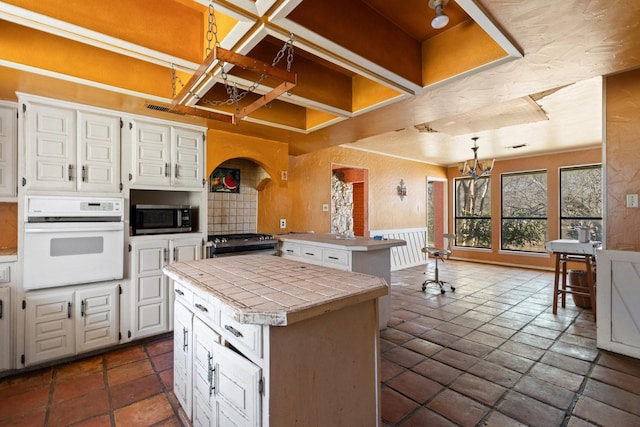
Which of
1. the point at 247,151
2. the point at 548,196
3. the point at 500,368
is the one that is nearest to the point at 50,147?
the point at 247,151

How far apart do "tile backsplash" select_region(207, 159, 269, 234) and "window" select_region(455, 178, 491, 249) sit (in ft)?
18.3

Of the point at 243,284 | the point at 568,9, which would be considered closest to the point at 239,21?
the point at 243,284

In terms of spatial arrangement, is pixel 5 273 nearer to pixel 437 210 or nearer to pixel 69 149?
pixel 69 149

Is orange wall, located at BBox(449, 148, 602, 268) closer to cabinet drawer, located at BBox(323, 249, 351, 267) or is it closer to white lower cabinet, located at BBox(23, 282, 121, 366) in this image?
cabinet drawer, located at BBox(323, 249, 351, 267)

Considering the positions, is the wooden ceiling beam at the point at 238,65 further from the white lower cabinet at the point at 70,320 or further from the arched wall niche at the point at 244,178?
the white lower cabinet at the point at 70,320

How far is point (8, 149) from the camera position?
239cm

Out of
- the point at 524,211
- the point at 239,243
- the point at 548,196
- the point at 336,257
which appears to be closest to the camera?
the point at 336,257

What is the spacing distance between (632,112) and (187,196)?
437 cm

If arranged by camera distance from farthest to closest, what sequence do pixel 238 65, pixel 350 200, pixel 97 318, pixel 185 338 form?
pixel 350 200 → pixel 97 318 → pixel 185 338 → pixel 238 65

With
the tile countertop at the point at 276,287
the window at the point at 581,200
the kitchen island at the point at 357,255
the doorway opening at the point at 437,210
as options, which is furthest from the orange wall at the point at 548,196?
the tile countertop at the point at 276,287

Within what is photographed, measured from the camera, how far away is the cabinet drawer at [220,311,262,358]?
111 cm

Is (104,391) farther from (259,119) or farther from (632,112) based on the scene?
(632,112)

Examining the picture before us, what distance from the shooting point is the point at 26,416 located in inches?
72.8

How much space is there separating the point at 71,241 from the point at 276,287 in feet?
7.28
